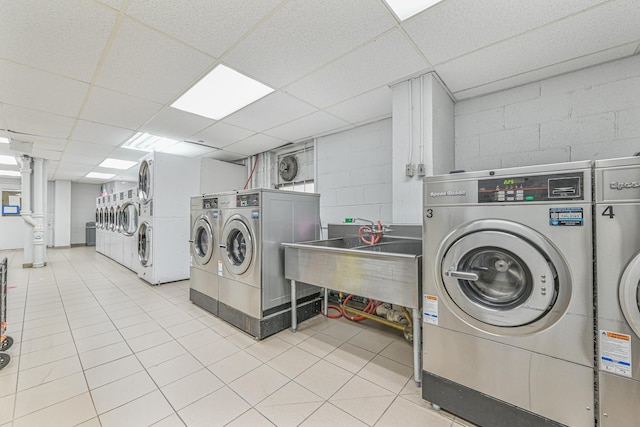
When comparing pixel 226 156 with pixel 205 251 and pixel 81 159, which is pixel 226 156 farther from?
pixel 81 159

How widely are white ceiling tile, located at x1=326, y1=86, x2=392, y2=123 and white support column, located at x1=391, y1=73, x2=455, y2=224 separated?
0.81 ft

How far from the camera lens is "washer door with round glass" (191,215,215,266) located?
131 inches

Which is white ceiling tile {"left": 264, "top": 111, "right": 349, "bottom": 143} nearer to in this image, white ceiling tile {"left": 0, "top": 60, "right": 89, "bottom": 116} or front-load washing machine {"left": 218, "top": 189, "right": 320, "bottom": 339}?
front-load washing machine {"left": 218, "top": 189, "right": 320, "bottom": 339}

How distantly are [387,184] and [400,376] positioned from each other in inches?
93.5

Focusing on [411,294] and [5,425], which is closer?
[5,425]

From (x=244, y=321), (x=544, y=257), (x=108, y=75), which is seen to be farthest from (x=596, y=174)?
(x=108, y=75)

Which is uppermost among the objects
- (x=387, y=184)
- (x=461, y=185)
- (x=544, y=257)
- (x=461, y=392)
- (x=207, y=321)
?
(x=387, y=184)

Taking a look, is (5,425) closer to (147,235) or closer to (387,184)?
(147,235)

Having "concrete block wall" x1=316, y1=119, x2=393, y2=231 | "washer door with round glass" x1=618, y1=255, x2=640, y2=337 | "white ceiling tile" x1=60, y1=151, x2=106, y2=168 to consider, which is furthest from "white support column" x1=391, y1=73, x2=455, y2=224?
"white ceiling tile" x1=60, y1=151, x2=106, y2=168

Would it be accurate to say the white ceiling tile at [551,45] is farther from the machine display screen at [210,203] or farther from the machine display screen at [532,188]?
the machine display screen at [210,203]

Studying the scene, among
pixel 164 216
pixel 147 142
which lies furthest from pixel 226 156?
pixel 164 216

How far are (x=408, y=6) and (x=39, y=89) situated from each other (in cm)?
382

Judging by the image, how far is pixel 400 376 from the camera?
2.02 meters

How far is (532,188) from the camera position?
4.45 feet
